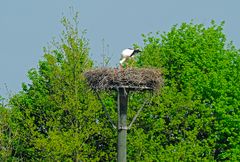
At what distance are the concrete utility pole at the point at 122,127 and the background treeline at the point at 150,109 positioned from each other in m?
6.67

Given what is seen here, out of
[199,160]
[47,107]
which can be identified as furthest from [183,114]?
[47,107]

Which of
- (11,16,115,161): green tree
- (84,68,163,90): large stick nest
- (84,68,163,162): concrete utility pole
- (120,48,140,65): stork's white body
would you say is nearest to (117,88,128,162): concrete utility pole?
(84,68,163,162): concrete utility pole

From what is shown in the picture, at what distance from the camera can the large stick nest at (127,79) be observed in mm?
17953

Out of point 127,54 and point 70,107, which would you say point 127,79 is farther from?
point 70,107

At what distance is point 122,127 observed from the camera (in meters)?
17.8

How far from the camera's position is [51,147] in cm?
2472

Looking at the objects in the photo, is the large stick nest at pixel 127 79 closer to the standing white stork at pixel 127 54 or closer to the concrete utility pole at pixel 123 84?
the concrete utility pole at pixel 123 84

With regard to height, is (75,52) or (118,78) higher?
(75,52)

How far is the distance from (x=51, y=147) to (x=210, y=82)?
9321 mm

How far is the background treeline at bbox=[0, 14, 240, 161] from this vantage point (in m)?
25.4

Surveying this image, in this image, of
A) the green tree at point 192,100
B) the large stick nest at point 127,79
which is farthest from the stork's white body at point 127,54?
the green tree at point 192,100

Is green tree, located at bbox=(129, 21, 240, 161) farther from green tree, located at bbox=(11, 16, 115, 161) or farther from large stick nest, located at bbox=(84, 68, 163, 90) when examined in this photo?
large stick nest, located at bbox=(84, 68, 163, 90)

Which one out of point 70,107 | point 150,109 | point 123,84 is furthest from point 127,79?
point 150,109

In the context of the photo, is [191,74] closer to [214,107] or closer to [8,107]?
[214,107]
